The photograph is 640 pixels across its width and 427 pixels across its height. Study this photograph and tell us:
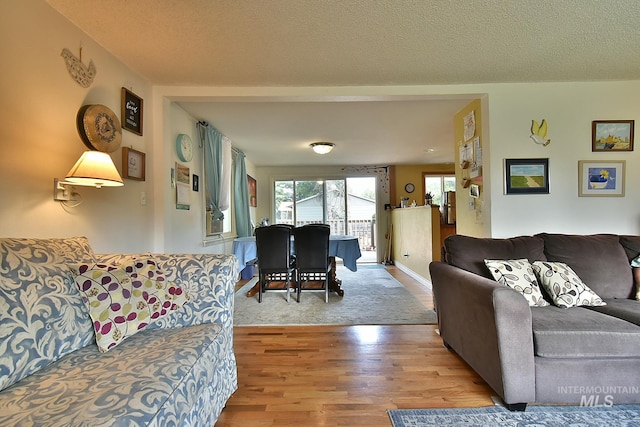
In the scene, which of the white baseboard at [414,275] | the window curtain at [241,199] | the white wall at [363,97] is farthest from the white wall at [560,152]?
the window curtain at [241,199]

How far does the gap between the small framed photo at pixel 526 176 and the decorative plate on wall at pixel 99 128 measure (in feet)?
10.6

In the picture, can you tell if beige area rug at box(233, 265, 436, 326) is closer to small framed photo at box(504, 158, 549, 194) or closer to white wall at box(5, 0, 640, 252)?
white wall at box(5, 0, 640, 252)

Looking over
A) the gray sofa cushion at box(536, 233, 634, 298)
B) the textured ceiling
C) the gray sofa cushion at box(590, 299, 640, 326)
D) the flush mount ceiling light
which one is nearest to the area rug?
the gray sofa cushion at box(590, 299, 640, 326)

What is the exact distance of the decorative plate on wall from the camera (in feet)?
6.09

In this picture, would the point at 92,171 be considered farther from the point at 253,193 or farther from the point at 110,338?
the point at 253,193

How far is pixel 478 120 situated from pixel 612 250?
1534 mm

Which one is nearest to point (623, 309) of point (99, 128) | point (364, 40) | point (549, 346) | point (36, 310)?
point (549, 346)

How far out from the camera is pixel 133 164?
236cm

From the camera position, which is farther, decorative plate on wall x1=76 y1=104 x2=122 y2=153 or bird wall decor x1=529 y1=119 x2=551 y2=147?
bird wall decor x1=529 y1=119 x2=551 y2=147

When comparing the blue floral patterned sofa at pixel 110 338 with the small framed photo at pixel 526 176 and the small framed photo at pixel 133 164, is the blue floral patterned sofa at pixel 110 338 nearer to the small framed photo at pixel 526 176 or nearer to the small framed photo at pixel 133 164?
the small framed photo at pixel 133 164

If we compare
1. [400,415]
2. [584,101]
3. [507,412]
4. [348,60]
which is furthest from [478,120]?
[400,415]

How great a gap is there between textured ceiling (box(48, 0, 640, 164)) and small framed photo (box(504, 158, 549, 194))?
0.75 meters

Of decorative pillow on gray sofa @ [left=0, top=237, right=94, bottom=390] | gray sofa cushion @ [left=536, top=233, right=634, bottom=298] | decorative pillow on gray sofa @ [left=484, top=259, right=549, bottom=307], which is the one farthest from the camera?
gray sofa cushion @ [left=536, top=233, right=634, bottom=298]

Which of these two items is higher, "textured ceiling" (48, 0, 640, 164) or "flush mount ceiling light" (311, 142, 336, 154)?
"textured ceiling" (48, 0, 640, 164)
